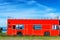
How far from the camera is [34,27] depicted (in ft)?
149

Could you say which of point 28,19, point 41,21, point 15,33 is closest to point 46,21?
point 41,21

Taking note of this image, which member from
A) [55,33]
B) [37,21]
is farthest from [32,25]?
[55,33]

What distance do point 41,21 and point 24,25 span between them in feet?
12.1

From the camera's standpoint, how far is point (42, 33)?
4544cm

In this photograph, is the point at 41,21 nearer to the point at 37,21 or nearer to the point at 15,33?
the point at 37,21

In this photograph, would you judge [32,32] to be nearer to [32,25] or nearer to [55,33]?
[32,25]

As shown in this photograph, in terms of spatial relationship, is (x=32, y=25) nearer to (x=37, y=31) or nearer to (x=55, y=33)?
(x=37, y=31)

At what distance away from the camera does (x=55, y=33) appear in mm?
44562

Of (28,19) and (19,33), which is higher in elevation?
(28,19)

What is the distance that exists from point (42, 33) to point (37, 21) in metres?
2.76

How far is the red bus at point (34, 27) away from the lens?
44.6 meters

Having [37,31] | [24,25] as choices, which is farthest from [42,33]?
[24,25]

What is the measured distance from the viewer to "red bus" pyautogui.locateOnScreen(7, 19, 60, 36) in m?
44.6

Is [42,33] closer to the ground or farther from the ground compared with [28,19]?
closer to the ground
